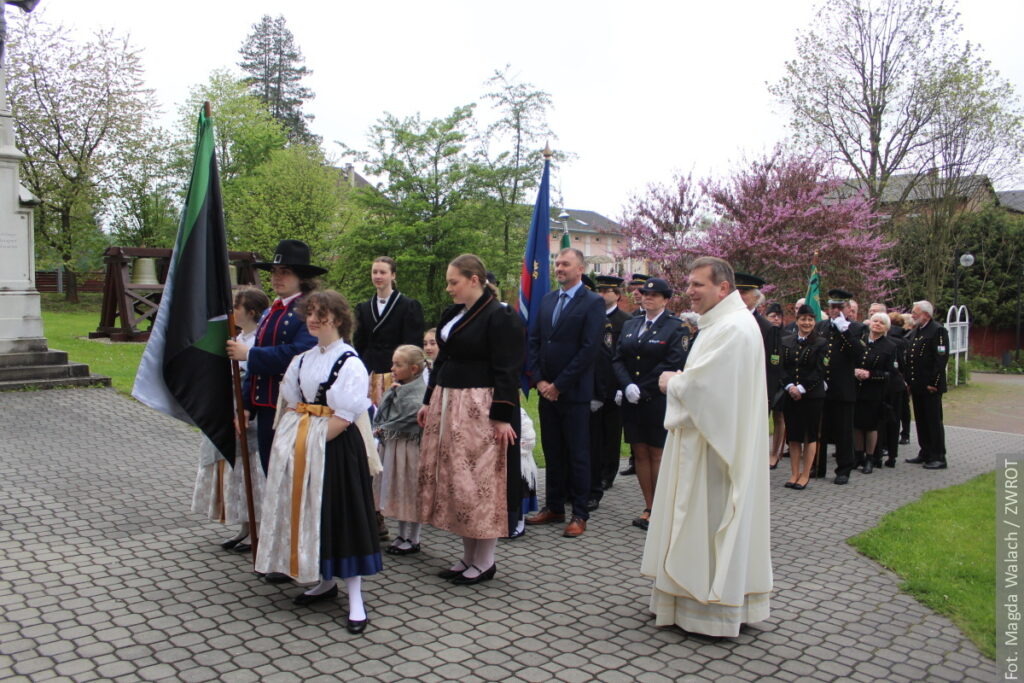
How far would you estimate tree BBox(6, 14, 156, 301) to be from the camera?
105ft

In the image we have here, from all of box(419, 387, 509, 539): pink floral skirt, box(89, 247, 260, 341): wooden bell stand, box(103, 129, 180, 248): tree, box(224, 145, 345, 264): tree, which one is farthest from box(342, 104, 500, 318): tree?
box(103, 129, 180, 248): tree

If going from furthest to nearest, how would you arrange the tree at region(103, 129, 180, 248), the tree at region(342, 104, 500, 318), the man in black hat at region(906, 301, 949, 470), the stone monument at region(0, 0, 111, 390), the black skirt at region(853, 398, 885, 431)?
the tree at region(103, 129, 180, 248)
the tree at region(342, 104, 500, 318)
the stone monument at region(0, 0, 111, 390)
the man in black hat at region(906, 301, 949, 470)
the black skirt at region(853, 398, 885, 431)

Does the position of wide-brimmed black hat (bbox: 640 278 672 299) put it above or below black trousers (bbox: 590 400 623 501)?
above

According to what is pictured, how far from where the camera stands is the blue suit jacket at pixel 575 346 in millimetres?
6008

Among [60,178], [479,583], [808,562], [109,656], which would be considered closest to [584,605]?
[479,583]

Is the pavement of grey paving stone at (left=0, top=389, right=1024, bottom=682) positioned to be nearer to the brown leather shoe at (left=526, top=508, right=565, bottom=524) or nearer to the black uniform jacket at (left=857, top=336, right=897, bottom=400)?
the brown leather shoe at (left=526, top=508, right=565, bottom=524)

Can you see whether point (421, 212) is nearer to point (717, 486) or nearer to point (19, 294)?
point (19, 294)

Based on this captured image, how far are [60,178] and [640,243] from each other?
83.3 ft

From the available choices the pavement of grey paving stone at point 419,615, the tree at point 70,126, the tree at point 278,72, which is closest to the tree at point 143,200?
the tree at point 70,126

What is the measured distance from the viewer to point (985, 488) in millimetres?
8328

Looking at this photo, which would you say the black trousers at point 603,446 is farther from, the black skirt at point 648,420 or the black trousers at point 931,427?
the black trousers at point 931,427

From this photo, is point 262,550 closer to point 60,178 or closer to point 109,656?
point 109,656

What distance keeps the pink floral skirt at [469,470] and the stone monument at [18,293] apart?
9458mm

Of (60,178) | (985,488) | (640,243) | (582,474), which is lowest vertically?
(985,488)
